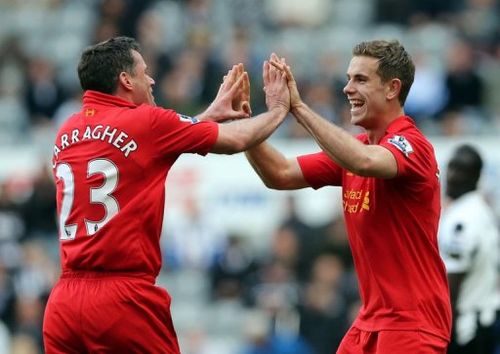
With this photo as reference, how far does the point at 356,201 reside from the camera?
8.53 meters

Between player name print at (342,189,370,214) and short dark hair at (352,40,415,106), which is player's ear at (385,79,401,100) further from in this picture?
player name print at (342,189,370,214)

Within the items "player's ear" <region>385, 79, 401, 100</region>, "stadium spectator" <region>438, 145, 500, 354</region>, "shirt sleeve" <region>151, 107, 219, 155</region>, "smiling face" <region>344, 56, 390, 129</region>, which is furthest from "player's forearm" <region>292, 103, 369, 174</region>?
"stadium spectator" <region>438, 145, 500, 354</region>

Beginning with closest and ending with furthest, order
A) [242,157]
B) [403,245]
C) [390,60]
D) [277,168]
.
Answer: [403,245]
[390,60]
[277,168]
[242,157]

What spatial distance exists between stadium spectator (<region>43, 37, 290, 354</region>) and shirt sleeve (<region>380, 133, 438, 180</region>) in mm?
828

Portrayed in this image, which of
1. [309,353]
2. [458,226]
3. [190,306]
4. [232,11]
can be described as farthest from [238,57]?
[458,226]

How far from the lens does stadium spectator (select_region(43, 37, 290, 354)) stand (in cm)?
815

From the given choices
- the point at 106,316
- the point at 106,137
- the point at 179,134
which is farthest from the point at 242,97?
the point at 106,316

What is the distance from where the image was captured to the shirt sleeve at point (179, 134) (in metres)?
8.24

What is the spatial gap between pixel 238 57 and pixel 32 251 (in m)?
3.73

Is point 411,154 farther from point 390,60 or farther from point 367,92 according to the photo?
point 390,60

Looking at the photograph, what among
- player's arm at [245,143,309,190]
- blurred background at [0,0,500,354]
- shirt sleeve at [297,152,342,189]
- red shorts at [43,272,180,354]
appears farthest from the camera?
blurred background at [0,0,500,354]

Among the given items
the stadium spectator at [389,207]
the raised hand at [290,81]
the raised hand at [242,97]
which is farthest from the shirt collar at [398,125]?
the raised hand at [242,97]

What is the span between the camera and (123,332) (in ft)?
26.6

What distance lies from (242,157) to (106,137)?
27.0 ft
